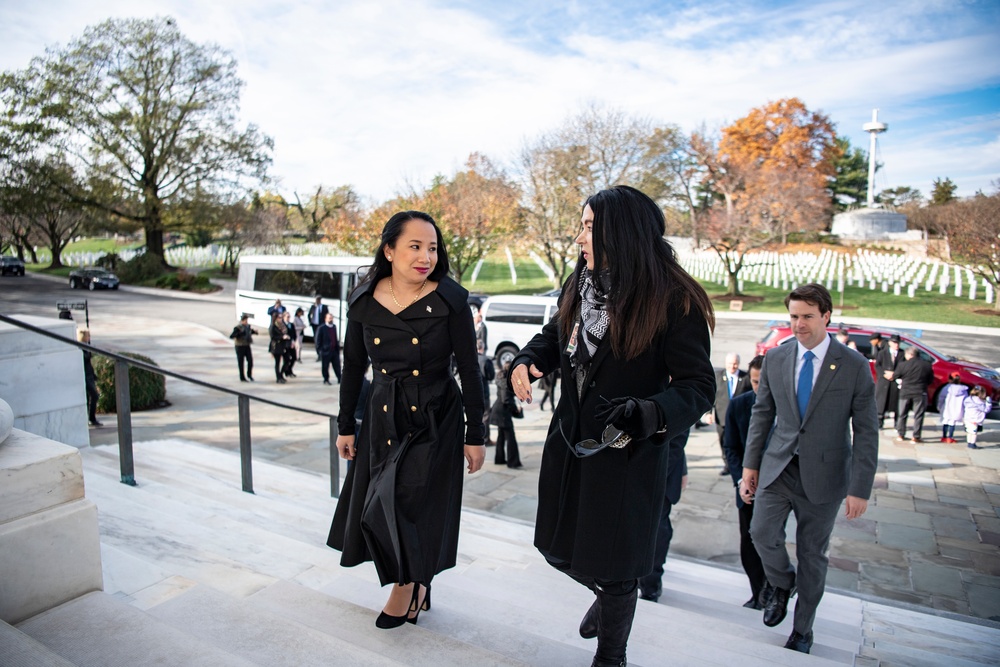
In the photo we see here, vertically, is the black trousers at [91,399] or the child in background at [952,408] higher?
the black trousers at [91,399]

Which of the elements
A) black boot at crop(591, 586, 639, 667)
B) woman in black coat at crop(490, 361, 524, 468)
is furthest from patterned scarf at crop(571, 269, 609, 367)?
woman in black coat at crop(490, 361, 524, 468)

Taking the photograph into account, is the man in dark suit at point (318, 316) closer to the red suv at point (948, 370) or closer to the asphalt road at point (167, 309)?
the asphalt road at point (167, 309)

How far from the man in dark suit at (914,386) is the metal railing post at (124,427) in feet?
30.7

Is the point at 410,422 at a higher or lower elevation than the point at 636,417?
lower

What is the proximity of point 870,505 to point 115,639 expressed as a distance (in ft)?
22.3

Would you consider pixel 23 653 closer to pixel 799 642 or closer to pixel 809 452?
pixel 799 642

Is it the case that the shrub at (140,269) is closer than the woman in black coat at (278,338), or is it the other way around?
the shrub at (140,269)

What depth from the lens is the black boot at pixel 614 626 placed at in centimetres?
189

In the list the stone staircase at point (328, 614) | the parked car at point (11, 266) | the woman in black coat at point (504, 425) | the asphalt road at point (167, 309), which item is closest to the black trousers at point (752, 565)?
the stone staircase at point (328, 614)

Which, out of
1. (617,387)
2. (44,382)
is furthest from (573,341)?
(44,382)

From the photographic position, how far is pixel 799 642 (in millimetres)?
2605

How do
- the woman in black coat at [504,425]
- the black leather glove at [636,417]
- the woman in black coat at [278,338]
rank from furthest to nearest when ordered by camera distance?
1. the woman in black coat at [278,338]
2. the woman in black coat at [504,425]
3. the black leather glove at [636,417]

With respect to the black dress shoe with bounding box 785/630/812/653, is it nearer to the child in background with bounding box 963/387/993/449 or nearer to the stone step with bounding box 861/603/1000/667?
the stone step with bounding box 861/603/1000/667

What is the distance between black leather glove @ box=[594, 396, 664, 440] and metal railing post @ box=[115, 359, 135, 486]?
135 inches
